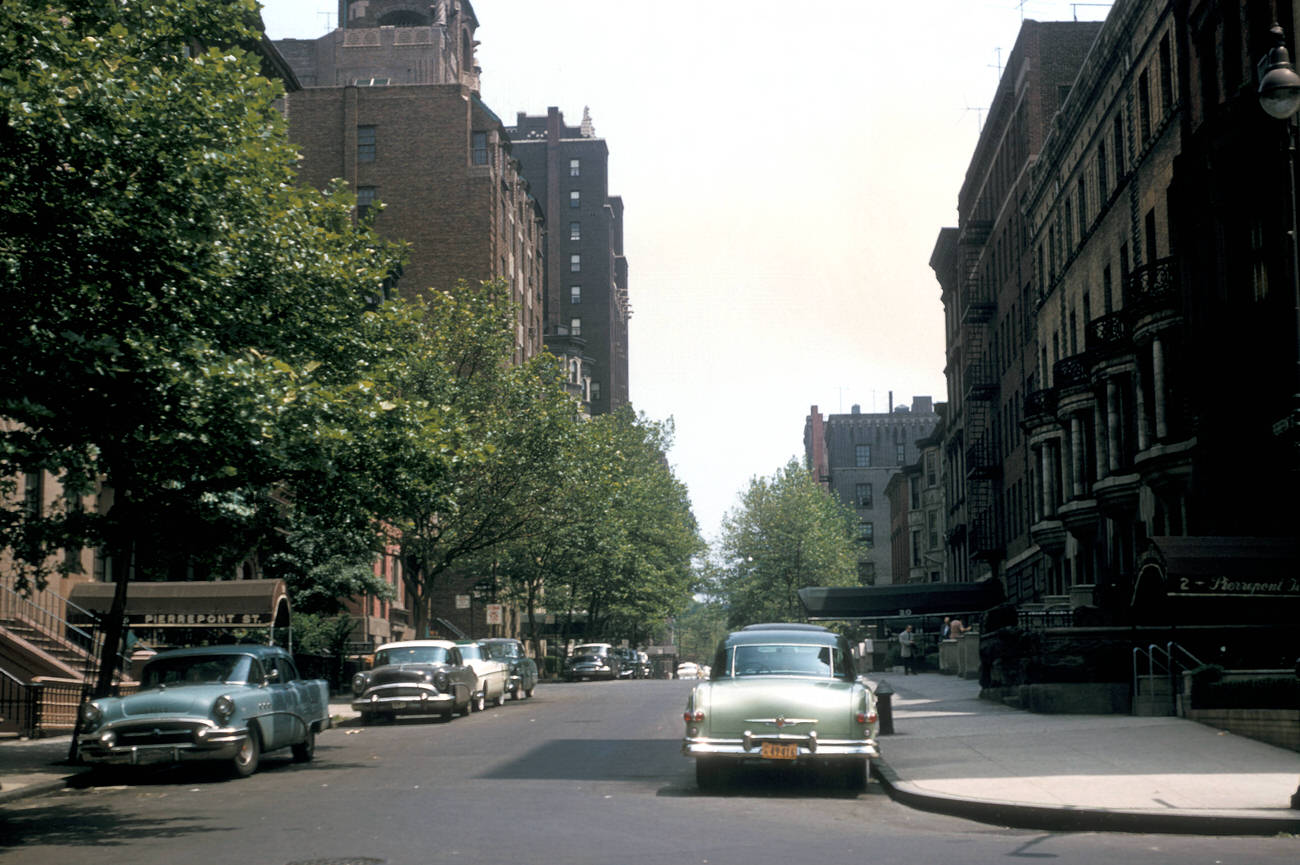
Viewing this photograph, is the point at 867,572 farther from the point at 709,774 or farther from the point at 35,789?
the point at 35,789

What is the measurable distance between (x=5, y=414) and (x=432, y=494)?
40.0 feet

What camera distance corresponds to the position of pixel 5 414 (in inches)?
575

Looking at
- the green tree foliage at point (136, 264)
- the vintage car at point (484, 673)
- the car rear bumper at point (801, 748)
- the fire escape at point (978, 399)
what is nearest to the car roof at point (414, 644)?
the vintage car at point (484, 673)

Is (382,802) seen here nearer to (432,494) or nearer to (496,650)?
(432,494)

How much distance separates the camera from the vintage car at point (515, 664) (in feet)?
133

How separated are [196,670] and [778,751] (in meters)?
8.15

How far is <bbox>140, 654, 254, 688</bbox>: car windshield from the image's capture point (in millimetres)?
19500

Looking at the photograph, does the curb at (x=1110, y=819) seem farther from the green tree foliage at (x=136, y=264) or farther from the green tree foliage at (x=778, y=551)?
the green tree foliage at (x=778, y=551)

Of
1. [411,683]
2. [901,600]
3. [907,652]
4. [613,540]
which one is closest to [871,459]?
[613,540]

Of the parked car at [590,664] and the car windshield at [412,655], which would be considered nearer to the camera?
the car windshield at [412,655]

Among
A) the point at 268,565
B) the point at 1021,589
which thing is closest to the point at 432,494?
the point at 268,565

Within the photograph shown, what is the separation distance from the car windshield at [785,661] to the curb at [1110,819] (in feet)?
9.84

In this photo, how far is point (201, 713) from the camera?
1833 cm

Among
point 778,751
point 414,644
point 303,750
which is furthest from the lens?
point 414,644
